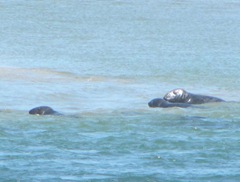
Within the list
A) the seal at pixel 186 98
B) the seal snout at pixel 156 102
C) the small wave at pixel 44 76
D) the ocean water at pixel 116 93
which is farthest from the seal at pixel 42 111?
the small wave at pixel 44 76

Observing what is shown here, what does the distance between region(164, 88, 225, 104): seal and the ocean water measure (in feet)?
1.41

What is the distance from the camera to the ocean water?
13625 mm

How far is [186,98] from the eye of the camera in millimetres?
20312

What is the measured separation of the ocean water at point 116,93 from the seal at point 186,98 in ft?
1.41

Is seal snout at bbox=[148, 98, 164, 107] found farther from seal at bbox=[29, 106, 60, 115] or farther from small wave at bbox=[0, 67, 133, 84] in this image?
small wave at bbox=[0, 67, 133, 84]

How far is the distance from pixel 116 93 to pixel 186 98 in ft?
6.65

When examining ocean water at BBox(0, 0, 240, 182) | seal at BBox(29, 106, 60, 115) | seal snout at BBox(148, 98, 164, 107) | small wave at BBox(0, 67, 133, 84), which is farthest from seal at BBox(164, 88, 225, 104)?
small wave at BBox(0, 67, 133, 84)

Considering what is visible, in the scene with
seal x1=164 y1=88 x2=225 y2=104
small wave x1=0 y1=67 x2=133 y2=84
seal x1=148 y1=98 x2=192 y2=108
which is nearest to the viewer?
seal x1=148 y1=98 x2=192 y2=108

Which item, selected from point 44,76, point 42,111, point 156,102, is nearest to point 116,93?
point 156,102

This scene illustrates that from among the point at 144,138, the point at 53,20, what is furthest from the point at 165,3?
the point at 144,138

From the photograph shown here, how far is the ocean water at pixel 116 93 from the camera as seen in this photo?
13.6 m

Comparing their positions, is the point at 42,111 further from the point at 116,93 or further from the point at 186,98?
the point at 116,93

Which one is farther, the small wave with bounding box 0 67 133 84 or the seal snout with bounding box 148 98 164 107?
the small wave with bounding box 0 67 133 84

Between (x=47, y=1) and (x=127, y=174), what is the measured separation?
124 ft
